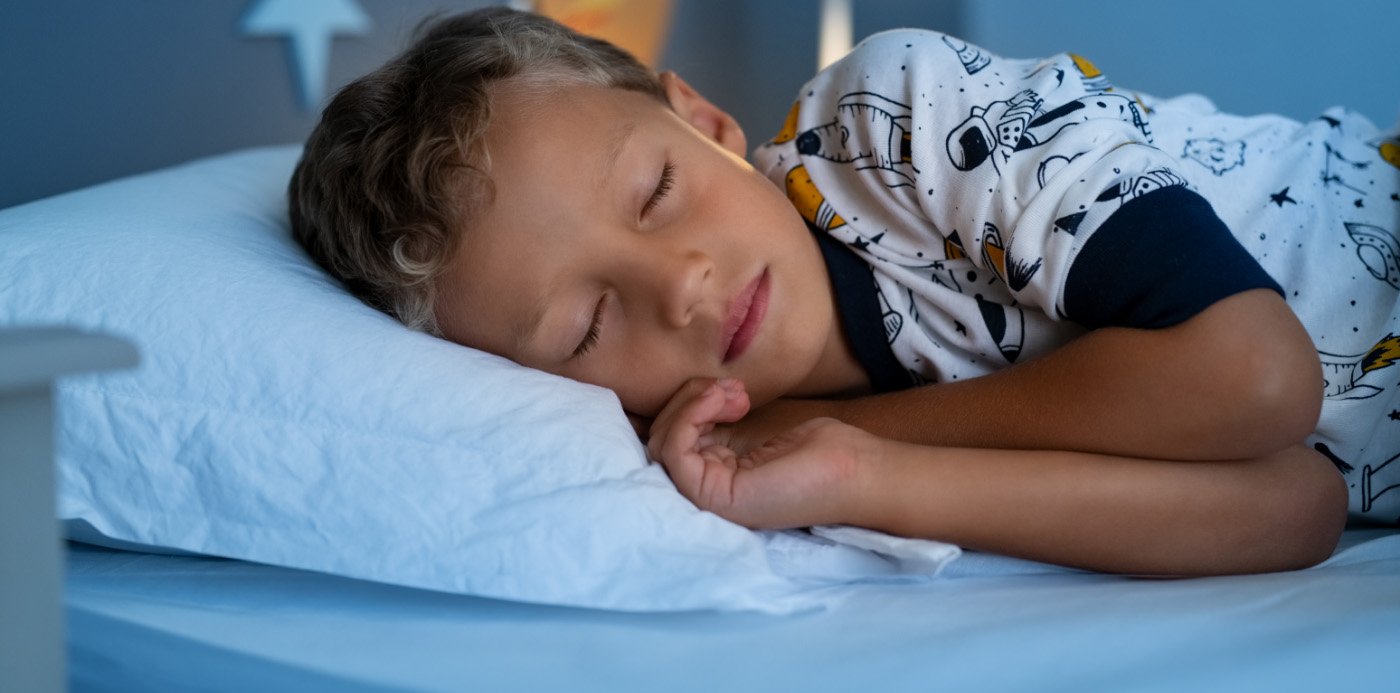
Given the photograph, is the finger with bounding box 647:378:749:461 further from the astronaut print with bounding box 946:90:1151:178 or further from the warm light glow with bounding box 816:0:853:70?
the warm light glow with bounding box 816:0:853:70

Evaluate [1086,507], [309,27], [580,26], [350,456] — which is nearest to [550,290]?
[350,456]

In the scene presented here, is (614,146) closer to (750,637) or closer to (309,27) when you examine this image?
(750,637)

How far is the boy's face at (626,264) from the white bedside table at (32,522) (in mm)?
488

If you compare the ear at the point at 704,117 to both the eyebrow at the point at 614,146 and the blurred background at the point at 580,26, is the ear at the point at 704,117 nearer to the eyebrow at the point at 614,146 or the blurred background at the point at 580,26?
the eyebrow at the point at 614,146

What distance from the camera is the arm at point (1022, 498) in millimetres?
824

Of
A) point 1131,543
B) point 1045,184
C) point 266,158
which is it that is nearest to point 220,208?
point 266,158

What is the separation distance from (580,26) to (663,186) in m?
1.11

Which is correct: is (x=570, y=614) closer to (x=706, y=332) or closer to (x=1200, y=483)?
(x=706, y=332)

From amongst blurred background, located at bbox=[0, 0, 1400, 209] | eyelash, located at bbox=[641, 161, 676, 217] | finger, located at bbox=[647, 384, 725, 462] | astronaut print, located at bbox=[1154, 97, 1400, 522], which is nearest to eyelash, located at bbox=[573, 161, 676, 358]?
eyelash, located at bbox=[641, 161, 676, 217]

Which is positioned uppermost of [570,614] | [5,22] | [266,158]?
[5,22]

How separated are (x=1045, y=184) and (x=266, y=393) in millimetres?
609

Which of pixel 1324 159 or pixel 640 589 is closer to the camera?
pixel 640 589

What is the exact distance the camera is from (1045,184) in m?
0.90

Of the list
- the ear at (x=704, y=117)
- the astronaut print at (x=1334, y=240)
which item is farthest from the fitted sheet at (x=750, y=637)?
the ear at (x=704, y=117)
